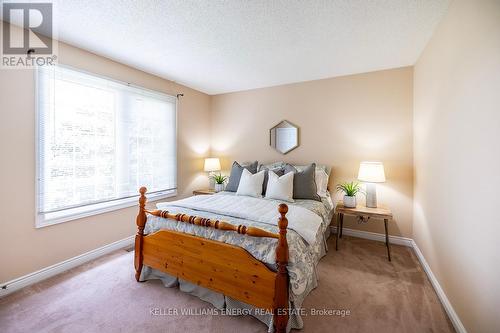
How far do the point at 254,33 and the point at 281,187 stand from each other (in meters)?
1.78

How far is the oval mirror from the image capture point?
147 inches

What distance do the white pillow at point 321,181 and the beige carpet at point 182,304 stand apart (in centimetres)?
100

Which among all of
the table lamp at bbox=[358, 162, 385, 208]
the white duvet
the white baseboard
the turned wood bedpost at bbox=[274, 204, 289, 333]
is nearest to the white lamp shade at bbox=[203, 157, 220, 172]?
the white duvet

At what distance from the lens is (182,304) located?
186 cm

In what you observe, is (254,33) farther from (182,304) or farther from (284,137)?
(182,304)

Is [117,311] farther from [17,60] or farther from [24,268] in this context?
[17,60]

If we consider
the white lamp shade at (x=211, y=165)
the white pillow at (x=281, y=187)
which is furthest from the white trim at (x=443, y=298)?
the white lamp shade at (x=211, y=165)

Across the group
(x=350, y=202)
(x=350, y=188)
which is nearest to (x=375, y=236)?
(x=350, y=202)

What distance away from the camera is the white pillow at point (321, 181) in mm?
3088

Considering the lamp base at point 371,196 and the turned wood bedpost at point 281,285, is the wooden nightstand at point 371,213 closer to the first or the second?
the lamp base at point 371,196

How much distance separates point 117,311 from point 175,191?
2.14 m

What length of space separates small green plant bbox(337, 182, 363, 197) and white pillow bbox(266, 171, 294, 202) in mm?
808

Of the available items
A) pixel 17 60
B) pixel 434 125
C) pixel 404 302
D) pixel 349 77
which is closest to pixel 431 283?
pixel 404 302

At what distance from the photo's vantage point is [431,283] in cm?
212
